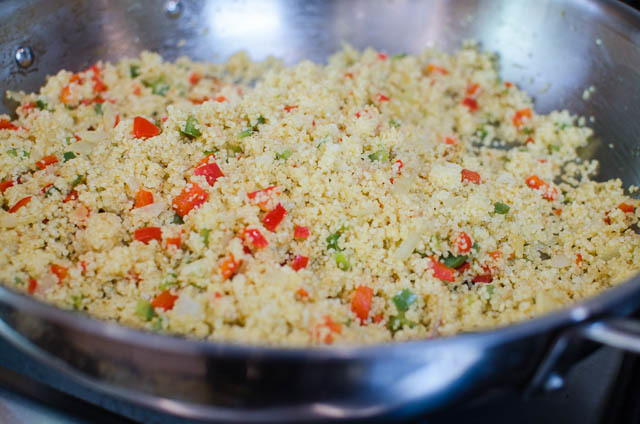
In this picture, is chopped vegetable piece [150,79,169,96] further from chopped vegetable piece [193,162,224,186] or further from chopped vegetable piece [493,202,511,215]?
chopped vegetable piece [493,202,511,215]

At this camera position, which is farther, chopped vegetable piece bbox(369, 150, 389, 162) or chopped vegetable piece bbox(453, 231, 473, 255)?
chopped vegetable piece bbox(369, 150, 389, 162)

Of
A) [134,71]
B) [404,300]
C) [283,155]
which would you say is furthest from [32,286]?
[134,71]

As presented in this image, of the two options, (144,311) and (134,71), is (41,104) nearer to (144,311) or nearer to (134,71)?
(134,71)

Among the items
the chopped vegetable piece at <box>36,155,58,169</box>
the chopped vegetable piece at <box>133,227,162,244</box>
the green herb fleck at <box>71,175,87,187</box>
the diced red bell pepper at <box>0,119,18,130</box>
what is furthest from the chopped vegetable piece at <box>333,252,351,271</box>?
the diced red bell pepper at <box>0,119,18,130</box>

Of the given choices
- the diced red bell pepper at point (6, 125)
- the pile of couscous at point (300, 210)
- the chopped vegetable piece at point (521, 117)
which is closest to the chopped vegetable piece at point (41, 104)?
the pile of couscous at point (300, 210)

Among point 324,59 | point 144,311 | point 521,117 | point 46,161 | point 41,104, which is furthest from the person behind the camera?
point 324,59

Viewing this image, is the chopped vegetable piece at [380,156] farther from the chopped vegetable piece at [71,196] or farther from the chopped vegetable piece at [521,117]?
the chopped vegetable piece at [71,196]

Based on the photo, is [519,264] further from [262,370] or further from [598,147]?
[262,370]
